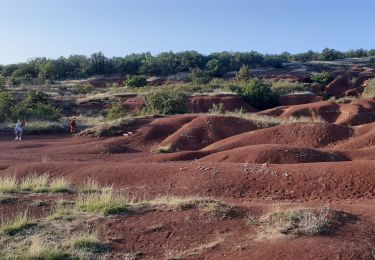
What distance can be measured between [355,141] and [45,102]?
29.3m

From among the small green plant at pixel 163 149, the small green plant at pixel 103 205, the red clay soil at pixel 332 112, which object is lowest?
the small green plant at pixel 163 149

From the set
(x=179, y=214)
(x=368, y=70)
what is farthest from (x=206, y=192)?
(x=368, y=70)

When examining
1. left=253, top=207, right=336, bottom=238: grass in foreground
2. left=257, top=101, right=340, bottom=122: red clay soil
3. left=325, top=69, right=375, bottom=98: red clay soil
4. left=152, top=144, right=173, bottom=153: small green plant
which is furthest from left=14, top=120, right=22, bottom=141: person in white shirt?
left=325, top=69, right=375, bottom=98: red clay soil

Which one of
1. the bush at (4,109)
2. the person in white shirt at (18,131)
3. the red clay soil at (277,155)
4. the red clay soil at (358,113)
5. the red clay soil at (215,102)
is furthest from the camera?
the red clay soil at (215,102)

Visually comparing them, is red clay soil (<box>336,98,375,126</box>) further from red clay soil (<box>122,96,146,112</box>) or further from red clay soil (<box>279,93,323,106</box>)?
red clay soil (<box>122,96,146,112</box>)

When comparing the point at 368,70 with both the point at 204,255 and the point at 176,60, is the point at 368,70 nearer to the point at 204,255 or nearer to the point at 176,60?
the point at 176,60

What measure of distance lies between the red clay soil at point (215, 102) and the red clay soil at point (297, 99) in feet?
15.6

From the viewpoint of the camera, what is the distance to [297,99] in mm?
48156

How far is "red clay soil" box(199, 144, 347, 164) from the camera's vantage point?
52.5ft

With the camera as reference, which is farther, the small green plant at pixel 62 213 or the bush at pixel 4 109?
the bush at pixel 4 109

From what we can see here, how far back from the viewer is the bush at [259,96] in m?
44.4

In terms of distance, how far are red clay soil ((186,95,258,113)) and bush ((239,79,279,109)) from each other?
835 mm

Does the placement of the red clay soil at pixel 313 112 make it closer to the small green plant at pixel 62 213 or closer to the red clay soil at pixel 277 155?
the red clay soil at pixel 277 155

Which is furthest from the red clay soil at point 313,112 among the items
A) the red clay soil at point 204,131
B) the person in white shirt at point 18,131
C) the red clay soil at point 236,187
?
the person in white shirt at point 18,131
